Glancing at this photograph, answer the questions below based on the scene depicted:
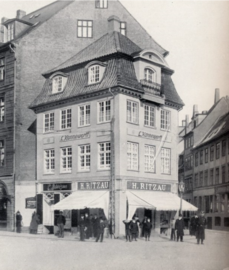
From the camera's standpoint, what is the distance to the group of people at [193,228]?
1288 cm

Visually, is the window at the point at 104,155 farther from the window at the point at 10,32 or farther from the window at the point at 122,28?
the window at the point at 10,32

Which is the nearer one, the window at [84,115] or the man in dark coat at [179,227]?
the man in dark coat at [179,227]

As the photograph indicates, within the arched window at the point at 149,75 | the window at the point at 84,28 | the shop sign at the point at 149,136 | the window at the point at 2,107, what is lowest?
the shop sign at the point at 149,136

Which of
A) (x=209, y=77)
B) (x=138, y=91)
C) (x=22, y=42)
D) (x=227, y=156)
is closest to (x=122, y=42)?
(x=138, y=91)

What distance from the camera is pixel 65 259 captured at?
501 inches

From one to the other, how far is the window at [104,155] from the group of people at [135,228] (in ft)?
7.44

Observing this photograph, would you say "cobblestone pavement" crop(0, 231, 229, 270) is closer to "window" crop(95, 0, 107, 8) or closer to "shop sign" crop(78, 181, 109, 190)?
"shop sign" crop(78, 181, 109, 190)

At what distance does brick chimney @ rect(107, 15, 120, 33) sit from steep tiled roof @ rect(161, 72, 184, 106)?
12.4 ft

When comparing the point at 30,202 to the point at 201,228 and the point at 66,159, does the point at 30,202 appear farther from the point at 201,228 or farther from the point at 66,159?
the point at 201,228

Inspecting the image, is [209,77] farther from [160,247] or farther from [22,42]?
[22,42]

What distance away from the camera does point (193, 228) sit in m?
12.7

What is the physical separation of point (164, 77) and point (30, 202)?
8.79m

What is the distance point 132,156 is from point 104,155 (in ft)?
4.51

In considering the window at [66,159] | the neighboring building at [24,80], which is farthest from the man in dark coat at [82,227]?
the neighboring building at [24,80]
